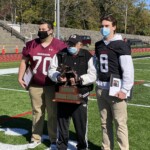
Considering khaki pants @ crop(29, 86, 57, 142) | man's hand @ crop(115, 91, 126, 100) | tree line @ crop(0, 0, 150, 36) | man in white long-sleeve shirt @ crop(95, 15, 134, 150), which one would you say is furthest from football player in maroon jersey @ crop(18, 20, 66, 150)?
tree line @ crop(0, 0, 150, 36)

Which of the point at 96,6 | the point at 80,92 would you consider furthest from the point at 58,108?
the point at 96,6

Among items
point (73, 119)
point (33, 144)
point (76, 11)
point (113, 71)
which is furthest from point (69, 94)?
point (76, 11)

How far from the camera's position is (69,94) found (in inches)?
188

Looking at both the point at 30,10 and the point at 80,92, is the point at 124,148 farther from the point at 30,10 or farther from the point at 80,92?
the point at 30,10

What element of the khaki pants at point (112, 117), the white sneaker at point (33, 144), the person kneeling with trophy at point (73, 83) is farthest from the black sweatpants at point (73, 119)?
the white sneaker at point (33, 144)

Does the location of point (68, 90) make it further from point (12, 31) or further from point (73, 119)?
point (12, 31)

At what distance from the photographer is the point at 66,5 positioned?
59.5m

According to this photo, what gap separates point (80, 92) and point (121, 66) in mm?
711

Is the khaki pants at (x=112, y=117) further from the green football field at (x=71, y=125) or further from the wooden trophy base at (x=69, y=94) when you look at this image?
the green football field at (x=71, y=125)

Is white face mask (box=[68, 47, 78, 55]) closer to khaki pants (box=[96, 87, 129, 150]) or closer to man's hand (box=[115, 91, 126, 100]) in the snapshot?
khaki pants (box=[96, 87, 129, 150])

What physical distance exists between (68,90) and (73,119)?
1.72 ft

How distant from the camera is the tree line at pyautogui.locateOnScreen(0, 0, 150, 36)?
6072cm

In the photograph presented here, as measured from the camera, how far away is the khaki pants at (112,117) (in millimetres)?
4805

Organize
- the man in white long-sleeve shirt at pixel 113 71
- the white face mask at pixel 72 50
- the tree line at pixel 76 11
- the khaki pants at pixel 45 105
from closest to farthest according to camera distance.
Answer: the man in white long-sleeve shirt at pixel 113 71 → the white face mask at pixel 72 50 → the khaki pants at pixel 45 105 → the tree line at pixel 76 11
